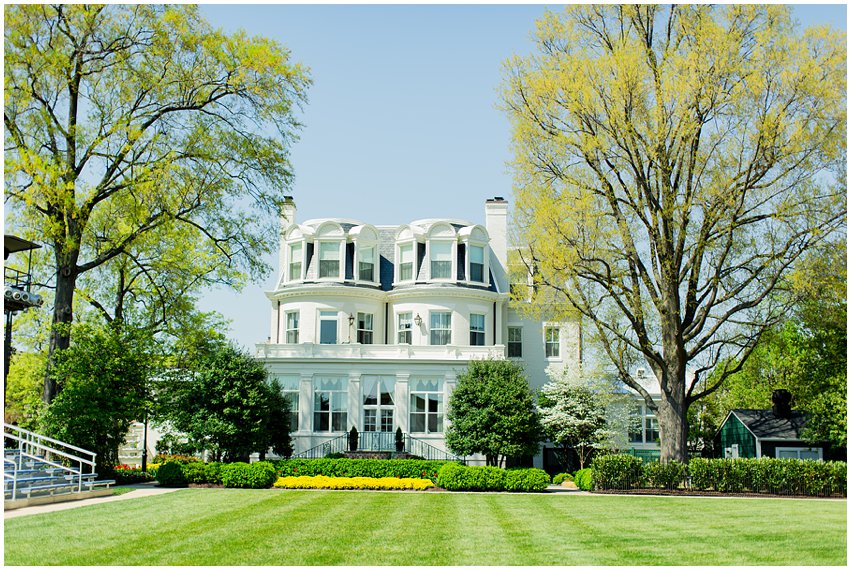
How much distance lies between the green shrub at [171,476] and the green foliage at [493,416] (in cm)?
941

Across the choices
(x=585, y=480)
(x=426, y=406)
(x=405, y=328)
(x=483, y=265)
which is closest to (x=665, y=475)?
(x=585, y=480)

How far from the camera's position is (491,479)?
86.1 feet

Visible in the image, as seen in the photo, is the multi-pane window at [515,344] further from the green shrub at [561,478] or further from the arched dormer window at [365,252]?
the green shrub at [561,478]

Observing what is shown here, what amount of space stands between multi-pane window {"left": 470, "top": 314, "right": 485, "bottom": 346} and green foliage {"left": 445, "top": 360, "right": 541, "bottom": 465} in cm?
593

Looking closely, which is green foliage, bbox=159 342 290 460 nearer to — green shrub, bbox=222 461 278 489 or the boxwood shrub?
green shrub, bbox=222 461 278 489

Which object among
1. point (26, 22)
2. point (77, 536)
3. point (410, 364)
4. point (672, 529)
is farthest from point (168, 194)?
point (672, 529)

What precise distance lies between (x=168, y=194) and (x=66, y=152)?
3.07m

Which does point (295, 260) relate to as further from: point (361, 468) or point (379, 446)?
point (361, 468)

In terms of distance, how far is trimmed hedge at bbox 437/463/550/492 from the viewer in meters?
25.9

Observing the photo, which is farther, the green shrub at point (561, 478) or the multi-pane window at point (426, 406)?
the multi-pane window at point (426, 406)

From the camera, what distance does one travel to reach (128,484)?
26.6 meters

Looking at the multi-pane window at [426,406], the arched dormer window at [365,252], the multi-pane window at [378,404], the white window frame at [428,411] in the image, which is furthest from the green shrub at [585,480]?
the arched dormer window at [365,252]

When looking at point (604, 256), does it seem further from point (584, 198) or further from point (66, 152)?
point (66, 152)

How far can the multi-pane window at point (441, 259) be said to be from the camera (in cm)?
3666
